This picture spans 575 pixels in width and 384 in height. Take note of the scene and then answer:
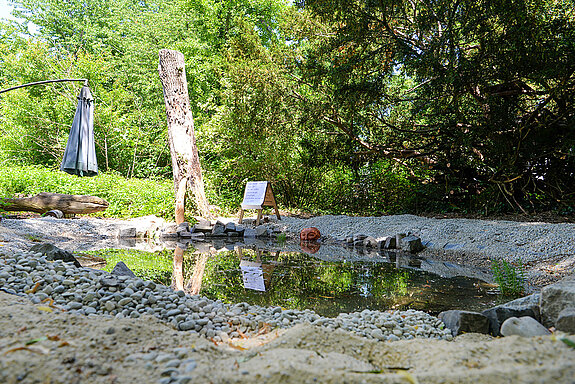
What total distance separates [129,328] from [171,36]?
1520 centimetres

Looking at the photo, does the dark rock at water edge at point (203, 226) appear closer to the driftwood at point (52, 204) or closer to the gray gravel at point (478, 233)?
the gray gravel at point (478, 233)

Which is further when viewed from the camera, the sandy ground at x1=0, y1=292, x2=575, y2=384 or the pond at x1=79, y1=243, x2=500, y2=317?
the pond at x1=79, y1=243, x2=500, y2=317

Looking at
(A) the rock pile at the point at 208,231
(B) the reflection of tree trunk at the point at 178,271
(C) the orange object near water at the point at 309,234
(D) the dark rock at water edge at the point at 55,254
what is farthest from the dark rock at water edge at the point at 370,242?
(D) the dark rock at water edge at the point at 55,254

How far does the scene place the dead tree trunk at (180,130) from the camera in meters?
8.11

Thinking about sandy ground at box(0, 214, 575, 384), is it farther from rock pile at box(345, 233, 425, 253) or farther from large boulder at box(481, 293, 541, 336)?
rock pile at box(345, 233, 425, 253)

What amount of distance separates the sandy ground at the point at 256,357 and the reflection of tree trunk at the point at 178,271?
151 cm

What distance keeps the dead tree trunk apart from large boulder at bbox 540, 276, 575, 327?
22.2 ft

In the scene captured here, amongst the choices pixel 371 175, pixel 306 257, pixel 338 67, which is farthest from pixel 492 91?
pixel 306 257

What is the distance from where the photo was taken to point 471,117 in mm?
6887

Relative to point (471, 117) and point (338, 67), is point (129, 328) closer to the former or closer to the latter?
point (338, 67)

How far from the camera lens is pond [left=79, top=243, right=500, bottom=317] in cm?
299

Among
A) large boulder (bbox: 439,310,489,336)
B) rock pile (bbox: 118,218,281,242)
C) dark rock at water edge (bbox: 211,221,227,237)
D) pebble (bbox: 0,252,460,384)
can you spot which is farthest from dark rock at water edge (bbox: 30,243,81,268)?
dark rock at water edge (bbox: 211,221,227,237)

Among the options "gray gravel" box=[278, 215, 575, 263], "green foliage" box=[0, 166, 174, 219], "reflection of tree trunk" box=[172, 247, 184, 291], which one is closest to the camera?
"reflection of tree trunk" box=[172, 247, 184, 291]

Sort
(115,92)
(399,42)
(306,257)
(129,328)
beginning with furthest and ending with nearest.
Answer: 1. (115,92)
2. (399,42)
3. (306,257)
4. (129,328)
